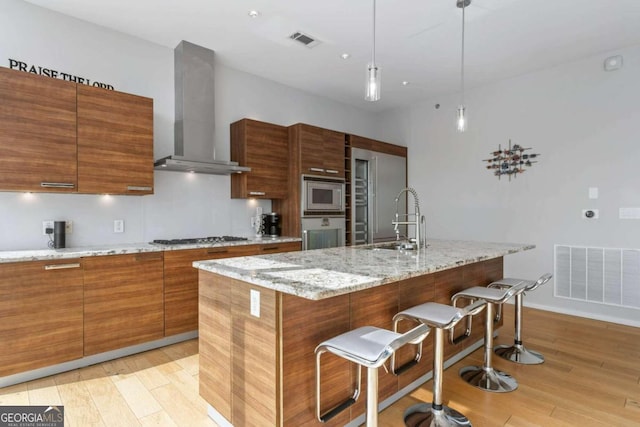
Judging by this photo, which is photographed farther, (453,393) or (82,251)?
(82,251)

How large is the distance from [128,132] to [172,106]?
77 cm

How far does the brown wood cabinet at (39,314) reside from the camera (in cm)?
226

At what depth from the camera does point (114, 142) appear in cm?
288

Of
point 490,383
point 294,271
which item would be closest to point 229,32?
point 294,271

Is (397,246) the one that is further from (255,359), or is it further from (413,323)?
(255,359)

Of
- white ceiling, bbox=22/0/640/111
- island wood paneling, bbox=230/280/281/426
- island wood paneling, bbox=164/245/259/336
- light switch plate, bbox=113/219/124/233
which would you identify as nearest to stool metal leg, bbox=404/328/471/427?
island wood paneling, bbox=230/280/281/426

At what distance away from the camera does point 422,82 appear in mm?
4543

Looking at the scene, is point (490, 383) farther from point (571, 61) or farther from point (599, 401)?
point (571, 61)

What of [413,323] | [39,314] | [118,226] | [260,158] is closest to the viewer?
[413,323]

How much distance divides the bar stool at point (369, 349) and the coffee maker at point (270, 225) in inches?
108

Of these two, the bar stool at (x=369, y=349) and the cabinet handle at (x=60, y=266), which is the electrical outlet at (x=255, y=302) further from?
the cabinet handle at (x=60, y=266)

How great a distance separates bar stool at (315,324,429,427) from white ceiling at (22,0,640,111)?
103 inches

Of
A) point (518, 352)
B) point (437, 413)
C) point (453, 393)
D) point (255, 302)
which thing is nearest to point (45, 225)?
point (255, 302)

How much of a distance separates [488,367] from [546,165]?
2.91 meters
